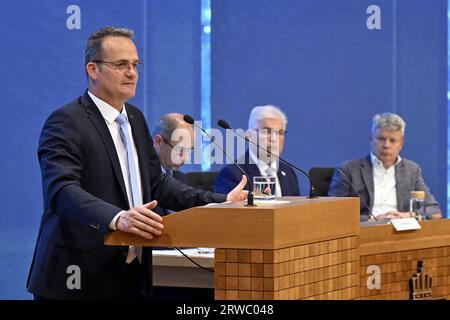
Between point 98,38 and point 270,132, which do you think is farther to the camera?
point 270,132

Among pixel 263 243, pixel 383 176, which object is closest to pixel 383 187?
pixel 383 176

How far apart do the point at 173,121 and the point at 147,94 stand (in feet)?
3.53

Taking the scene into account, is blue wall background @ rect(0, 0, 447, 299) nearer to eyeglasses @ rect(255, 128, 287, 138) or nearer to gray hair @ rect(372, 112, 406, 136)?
gray hair @ rect(372, 112, 406, 136)

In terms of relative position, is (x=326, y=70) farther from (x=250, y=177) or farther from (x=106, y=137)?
(x=106, y=137)

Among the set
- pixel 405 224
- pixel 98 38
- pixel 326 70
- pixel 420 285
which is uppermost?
pixel 326 70

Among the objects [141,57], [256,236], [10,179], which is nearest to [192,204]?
[256,236]

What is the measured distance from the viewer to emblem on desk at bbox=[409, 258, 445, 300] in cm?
352

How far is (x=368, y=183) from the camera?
6.09 m

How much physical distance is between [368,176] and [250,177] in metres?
1.16

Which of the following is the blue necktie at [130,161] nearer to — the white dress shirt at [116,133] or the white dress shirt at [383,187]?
the white dress shirt at [116,133]

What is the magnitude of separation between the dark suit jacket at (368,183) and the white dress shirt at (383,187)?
3 centimetres

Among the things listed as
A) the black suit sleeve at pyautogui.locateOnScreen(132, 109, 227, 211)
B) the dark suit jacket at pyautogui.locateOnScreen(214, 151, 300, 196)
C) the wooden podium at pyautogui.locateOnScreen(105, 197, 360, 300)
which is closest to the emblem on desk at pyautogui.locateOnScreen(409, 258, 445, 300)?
the wooden podium at pyautogui.locateOnScreen(105, 197, 360, 300)
